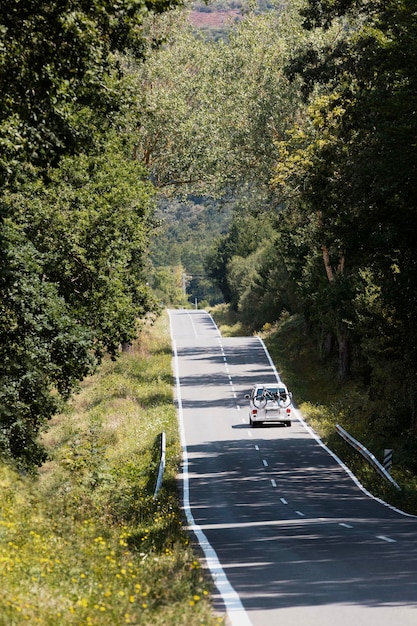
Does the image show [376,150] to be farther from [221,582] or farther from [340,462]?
[221,582]

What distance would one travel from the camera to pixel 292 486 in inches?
1209

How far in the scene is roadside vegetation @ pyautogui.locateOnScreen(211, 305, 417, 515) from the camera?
3097 centimetres

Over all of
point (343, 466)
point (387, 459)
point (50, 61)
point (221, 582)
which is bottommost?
point (343, 466)

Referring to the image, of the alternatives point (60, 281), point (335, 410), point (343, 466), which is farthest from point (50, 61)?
point (335, 410)

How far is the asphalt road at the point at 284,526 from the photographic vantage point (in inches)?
396

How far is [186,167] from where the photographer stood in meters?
54.5

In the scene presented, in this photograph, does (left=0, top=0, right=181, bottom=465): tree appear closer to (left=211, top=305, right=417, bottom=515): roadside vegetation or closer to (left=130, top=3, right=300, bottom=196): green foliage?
(left=211, top=305, right=417, bottom=515): roadside vegetation

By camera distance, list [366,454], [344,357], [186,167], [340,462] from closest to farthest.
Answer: [366,454], [340,462], [344,357], [186,167]

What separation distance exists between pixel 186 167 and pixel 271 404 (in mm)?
15255

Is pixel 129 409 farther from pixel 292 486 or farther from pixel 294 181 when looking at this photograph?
pixel 292 486

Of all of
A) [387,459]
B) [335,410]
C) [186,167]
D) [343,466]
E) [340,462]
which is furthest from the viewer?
[186,167]

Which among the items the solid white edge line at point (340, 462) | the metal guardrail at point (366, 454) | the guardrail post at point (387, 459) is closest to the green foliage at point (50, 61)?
the solid white edge line at point (340, 462)

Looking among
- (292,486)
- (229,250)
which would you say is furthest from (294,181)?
(229,250)

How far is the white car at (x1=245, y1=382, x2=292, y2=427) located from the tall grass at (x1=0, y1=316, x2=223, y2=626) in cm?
744
